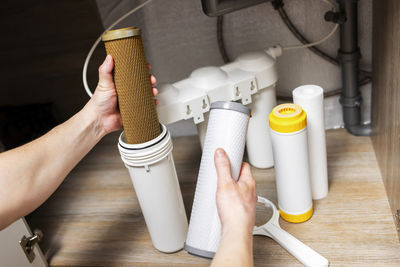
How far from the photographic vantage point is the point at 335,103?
3.69ft

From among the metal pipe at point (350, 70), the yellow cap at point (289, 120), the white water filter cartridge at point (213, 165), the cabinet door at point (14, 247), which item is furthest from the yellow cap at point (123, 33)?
the metal pipe at point (350, 70)

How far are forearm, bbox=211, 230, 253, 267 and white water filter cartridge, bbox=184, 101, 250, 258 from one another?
12cm

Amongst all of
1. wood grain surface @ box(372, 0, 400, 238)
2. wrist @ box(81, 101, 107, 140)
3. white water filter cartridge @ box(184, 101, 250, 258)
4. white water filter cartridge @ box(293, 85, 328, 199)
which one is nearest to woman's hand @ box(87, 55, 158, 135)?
wrist @ box(81, 101, 107, 140)

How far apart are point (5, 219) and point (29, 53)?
81cm

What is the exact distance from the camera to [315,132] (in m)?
0.80

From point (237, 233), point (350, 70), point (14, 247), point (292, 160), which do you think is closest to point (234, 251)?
point (237, 233)

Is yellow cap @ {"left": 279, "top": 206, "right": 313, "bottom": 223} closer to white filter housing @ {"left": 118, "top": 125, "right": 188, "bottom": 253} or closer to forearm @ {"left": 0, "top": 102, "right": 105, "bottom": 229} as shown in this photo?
white filter housing @ {"left": 118, "top": 125, "right": 188, "bottom": 253}

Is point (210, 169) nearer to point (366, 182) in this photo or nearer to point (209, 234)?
point (209, 234)

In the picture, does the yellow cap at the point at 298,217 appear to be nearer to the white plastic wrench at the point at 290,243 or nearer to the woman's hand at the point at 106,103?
the white plastic wrench at the point at 290,243

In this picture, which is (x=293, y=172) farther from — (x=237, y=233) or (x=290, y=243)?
(x=237, y=233)

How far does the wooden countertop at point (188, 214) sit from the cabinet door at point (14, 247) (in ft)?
0.26

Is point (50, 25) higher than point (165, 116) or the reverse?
higher

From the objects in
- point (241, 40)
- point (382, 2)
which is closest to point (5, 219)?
point (241, 40)

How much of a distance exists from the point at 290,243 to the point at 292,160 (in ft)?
0.52
